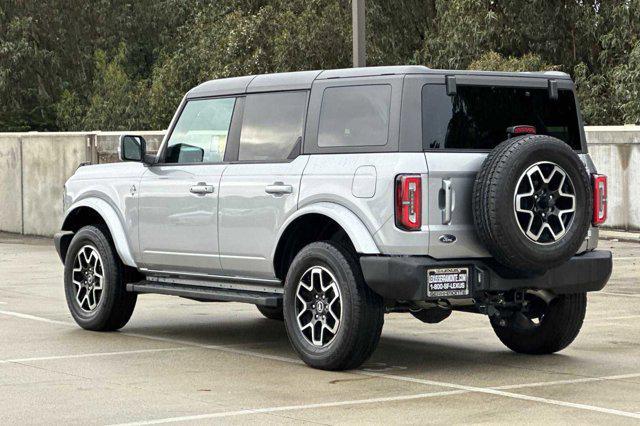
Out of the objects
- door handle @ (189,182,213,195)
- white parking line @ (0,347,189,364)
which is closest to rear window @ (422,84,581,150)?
door handle @ (189,182,213,195)

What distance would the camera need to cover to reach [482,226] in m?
9.46

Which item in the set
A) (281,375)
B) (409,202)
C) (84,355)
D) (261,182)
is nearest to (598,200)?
(409,202)

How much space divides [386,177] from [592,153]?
15110mm

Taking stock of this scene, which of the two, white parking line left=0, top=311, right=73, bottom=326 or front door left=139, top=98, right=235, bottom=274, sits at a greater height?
front door left=139, top=98, right=235, bottom=274

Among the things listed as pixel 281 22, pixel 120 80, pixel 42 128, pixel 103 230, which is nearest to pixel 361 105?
pixel 103 230

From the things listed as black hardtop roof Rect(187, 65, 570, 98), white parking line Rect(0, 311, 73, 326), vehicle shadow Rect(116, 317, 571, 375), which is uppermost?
black hardtop roof Rect(187, 65, 570, 98)

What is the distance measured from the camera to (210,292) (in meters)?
11.1

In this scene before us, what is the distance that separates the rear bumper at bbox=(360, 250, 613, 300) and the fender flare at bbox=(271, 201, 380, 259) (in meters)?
0.09

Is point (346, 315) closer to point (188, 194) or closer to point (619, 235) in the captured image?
point (188, 194)

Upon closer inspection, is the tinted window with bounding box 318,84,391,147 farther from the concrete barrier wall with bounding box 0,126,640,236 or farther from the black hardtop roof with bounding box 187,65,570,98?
the concrete barrier wall with bounding box 0,126,640,236

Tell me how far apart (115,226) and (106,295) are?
0.56 metres

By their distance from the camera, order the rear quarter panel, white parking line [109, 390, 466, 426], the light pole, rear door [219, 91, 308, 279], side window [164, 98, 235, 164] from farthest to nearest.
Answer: the light pole, side window [164, 98, 235, 164], rear door [219, 91, 308, 279], the rear quarter panel, white parking line [109, 390, 466, 426]

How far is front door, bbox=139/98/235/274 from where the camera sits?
11.1 metres

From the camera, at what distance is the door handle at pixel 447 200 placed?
952 centimetres
